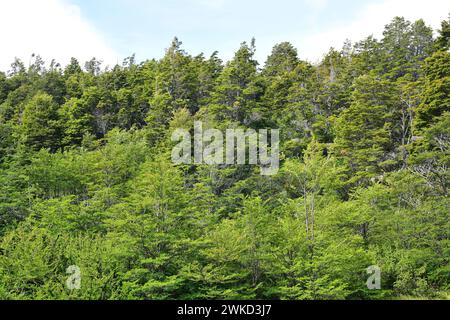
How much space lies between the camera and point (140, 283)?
17.1 meters

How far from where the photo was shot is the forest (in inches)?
679

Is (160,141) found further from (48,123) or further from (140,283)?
(140,283)

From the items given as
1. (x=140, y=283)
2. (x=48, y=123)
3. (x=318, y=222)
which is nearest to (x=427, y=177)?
(x=318, y=222)

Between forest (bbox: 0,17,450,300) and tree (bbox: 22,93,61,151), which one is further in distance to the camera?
tree (bbox: 22,93,61,151)

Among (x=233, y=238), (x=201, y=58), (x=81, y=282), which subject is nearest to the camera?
(x=81, y=282)

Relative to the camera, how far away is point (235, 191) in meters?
30.2

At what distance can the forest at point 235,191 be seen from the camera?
17.2m

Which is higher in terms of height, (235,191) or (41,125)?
(41,125)

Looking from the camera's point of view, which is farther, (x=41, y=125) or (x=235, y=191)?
(x=41, y=125)

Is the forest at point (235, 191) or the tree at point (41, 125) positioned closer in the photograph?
the forest at point (235, 191)

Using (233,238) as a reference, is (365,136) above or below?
above

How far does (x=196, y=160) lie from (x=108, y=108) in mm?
17978
